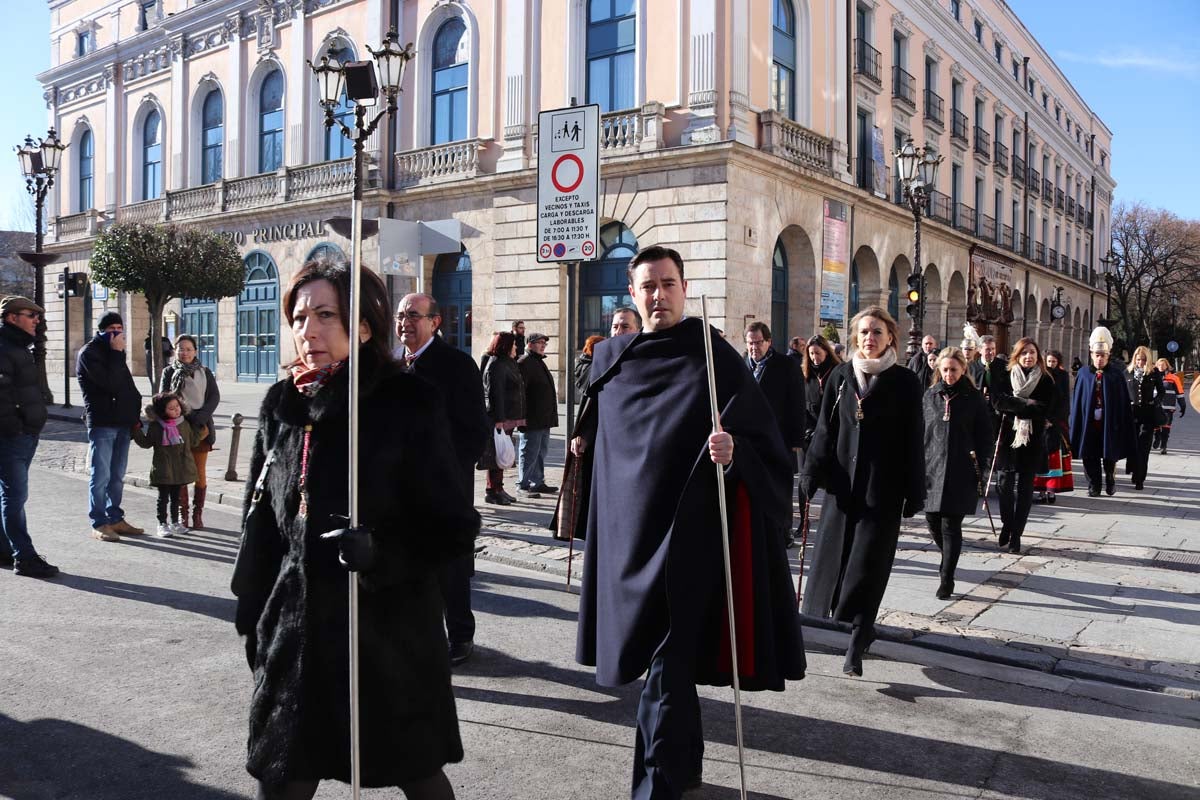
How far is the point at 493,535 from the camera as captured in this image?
8367 millimetres

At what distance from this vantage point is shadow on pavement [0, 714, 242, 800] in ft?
10.9

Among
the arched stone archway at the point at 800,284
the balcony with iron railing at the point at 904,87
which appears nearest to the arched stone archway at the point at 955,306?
the balcony with iron railing at the point at 904,87

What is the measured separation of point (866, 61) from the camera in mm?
24969

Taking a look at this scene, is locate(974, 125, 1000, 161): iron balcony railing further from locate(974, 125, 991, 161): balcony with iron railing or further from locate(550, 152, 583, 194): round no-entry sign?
locate(550, 152, 583, 194): round no-entry sign

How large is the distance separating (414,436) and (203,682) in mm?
2898

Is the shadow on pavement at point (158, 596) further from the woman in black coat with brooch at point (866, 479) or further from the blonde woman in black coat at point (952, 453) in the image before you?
the blonde woman in black coat at point (952, 453)

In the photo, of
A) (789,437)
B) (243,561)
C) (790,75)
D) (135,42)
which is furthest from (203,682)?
(135,42)

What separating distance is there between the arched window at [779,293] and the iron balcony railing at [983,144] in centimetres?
1612

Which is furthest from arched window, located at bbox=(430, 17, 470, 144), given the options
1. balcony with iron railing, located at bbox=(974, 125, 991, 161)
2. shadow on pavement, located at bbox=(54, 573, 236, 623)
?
balcony with iron railing, located at bbox=(974, 125, 991, 161)

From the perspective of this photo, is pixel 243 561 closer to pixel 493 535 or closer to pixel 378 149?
pixel 493 535

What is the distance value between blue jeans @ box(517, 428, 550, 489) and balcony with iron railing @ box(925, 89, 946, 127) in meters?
23.5

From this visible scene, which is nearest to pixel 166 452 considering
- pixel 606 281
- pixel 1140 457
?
pixel 1140 457

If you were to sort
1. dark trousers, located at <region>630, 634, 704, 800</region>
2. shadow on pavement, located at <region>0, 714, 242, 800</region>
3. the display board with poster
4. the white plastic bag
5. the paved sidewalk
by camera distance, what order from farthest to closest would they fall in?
the display board with poster
the white plastic bag
the paved sidewalk
shadow on pavement, located at <region>0, 714, 242, 800</region>
dark trousers, located at <region>630, 634, 704, 800</region>

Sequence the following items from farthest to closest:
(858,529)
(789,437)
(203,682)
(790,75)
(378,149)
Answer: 1. (378,149)
2. (790,75)
3. (789,437)
4. (858,529)
5. (203,682)
